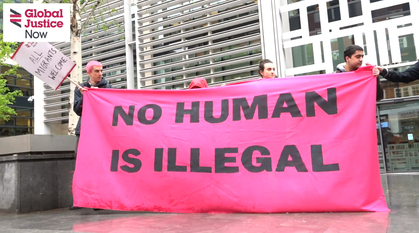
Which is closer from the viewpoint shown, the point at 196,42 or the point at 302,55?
the point at 302,55

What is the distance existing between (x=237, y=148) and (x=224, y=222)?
934mm

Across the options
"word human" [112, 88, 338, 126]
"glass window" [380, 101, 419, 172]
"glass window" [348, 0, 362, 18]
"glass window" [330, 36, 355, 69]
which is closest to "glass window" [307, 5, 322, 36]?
"glass window" [330, 36, 355, 69]

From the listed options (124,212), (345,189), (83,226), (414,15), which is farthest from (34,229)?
(414,15)

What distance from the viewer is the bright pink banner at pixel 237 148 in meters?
3.52

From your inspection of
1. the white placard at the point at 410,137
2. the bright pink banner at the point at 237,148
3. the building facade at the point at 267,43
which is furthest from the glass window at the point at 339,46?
the bright pink banner at the point at 237,148

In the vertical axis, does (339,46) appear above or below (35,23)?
above

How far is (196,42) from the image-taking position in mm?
12305

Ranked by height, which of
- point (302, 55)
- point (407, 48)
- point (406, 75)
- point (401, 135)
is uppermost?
point (302, 55)

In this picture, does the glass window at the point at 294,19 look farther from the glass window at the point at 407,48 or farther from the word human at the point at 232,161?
the word human at the point at 232,161

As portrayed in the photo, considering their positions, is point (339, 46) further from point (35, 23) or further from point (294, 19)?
point (35, 23)

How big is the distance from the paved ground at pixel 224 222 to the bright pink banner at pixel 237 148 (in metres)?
A: 0.16

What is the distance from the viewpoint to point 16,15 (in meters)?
4.81

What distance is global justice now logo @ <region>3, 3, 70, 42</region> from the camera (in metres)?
4.75

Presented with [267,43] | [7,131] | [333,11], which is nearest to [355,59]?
[267,43]
